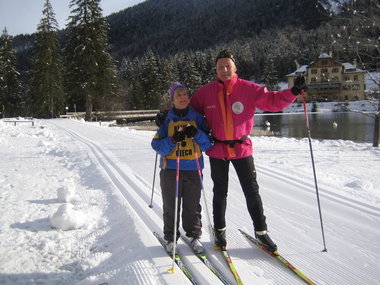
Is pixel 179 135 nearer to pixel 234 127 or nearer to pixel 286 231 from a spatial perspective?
pixel 234 127

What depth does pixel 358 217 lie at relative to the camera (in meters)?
3.70

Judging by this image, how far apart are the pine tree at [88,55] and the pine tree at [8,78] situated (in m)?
14.1

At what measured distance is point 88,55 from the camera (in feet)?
107

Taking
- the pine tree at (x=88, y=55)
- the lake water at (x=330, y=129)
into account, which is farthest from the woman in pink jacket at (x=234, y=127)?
the pine tree at (x=88, y=55)

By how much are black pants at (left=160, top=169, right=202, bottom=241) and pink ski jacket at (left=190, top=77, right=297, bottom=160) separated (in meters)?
0.35

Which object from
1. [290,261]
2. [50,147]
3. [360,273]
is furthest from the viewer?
[50,147]

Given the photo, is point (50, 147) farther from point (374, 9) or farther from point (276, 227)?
point (374, 9)

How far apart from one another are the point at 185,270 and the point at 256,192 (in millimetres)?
977

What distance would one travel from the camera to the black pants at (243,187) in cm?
277

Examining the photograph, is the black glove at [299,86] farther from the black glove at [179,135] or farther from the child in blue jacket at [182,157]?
the black glove at [179,135]

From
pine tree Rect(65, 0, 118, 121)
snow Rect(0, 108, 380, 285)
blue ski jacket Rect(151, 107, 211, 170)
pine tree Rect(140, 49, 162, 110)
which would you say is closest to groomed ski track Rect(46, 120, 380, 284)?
snow Rect(0, 108, 380, 285)

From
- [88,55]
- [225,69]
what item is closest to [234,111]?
[225,69]

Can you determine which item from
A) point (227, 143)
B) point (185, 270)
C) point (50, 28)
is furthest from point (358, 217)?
point (50, 28)

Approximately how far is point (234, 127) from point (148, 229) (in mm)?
1635
